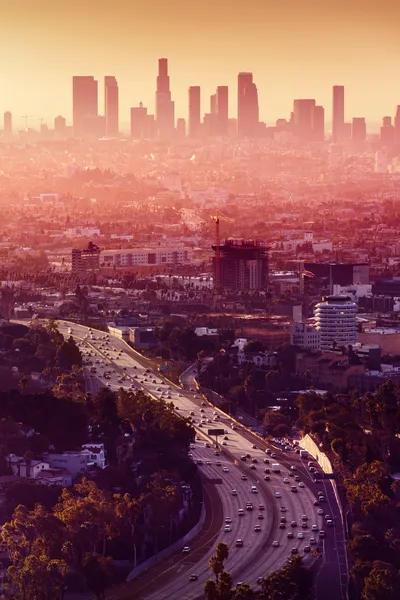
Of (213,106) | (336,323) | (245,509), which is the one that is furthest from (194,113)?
(245,509)

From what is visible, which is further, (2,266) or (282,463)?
(2,266)

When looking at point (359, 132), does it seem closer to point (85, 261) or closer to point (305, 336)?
point (85, 261)

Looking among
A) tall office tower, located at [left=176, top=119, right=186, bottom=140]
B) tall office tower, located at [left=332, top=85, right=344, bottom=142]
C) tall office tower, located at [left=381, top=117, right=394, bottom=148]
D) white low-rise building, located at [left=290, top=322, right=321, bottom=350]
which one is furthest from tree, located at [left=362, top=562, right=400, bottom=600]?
tall office tower, located at [left=176, top=119, right=186, bottom=140]

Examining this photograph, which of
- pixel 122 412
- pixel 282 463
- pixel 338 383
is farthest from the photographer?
pixel 338 383

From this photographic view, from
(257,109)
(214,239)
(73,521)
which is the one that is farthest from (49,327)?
(257,109)

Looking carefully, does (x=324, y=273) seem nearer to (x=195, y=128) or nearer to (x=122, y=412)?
(x=122, y=412)

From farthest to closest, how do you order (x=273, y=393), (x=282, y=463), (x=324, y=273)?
(x=324, y=273), (x=273, y=393), (x=282, y=463)
